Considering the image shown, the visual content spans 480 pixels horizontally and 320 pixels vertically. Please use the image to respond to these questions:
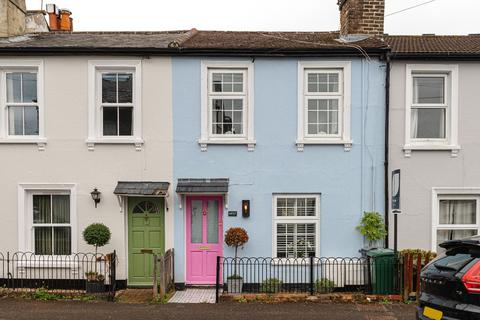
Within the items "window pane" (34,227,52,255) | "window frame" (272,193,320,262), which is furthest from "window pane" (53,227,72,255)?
"window frame" (272,193,320,262)

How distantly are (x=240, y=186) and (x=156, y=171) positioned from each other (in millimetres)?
2082

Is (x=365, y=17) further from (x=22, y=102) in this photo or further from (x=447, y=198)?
(x=22, y=102)

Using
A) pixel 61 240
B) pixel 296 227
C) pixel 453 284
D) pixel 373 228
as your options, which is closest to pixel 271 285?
pixel 296 227

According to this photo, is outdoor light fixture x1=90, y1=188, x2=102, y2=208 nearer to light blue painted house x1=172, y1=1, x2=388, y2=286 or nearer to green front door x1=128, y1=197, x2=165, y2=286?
green front door x1=128, y1=197, x2=165, y2=286

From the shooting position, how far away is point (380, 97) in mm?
10297

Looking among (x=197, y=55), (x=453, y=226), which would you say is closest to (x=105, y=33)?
(x=197, y=55)

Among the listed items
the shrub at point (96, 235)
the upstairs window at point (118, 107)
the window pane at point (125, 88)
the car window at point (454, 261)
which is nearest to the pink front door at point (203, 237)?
the shrub at point (96, 235)

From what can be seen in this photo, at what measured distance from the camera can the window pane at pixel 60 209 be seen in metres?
10.6

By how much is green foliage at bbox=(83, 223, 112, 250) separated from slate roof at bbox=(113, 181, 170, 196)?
0.91 metres

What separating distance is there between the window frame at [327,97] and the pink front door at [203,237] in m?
2.66

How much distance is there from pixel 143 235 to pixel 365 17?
8.06 m

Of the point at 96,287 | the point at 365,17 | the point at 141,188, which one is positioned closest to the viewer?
the point at 96,287

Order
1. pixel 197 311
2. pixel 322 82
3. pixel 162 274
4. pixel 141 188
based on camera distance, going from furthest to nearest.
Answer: pixel 322 82
pixel 141 188
pixel 162 274
pixel 197 311

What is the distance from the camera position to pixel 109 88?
10.5 meters
